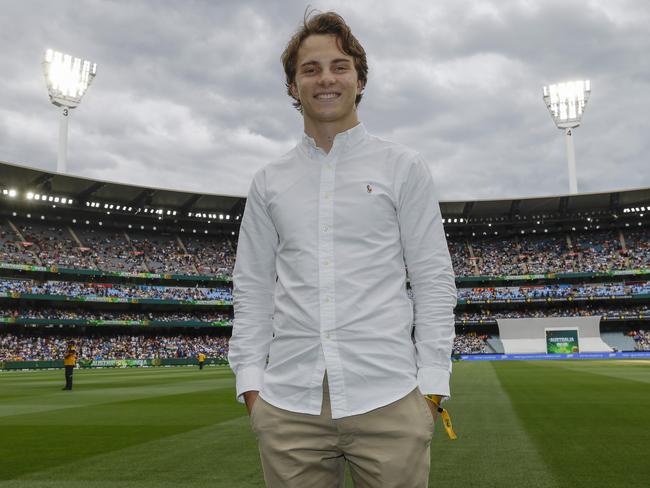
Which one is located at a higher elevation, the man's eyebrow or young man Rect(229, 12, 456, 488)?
the man's eyebrow

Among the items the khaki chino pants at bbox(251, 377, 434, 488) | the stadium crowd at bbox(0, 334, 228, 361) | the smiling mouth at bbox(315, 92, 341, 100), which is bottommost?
the stadium crowd at bbox(0, 334, 228, 361)

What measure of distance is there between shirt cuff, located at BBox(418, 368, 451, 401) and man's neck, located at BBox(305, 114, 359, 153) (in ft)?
3.61

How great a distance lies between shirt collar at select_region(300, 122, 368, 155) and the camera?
8.72 ft

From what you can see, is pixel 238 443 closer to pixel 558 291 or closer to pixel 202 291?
pixel 202 291

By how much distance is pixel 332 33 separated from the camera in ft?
8.80

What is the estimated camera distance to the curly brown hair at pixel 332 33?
8.82ft

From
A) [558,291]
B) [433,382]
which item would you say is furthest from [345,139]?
[558,291]

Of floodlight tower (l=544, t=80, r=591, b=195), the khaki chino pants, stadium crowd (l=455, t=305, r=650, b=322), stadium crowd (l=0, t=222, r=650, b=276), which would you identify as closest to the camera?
the khaki chino pants

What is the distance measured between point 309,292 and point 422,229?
55 centimetres

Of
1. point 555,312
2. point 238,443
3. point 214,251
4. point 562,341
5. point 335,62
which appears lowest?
point 562,341

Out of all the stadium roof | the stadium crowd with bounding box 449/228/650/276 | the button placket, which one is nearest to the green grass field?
the button placket

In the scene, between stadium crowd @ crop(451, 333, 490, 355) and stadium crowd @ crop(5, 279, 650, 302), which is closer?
stadium crowd @ crop(5, 279, 650, 302)

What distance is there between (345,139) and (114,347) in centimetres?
5502

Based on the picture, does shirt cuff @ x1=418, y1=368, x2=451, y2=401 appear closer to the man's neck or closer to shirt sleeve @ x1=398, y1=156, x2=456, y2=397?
shirt sleeve @ x1=398, y1=156, x2=456, y2=397
